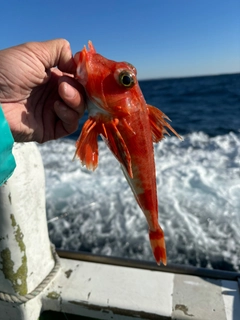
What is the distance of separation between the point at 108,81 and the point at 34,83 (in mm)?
602

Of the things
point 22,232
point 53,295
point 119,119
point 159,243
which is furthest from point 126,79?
point 53,295

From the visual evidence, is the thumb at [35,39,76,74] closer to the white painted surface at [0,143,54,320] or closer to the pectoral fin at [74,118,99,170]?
the pectoral fin at [74,118,99,170]

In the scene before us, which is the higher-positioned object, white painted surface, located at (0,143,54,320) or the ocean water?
white painted surface, located at (0,143,54,320)

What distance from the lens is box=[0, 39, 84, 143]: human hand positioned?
188 centimetres

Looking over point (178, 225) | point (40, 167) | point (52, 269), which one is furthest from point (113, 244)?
point (40, 167)

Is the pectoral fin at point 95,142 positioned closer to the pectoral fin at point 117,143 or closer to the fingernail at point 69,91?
the pectoral fin at point 117,143

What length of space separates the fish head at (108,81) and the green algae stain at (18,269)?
145cm

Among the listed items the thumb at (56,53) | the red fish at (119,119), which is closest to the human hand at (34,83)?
the thumb at (56,53)

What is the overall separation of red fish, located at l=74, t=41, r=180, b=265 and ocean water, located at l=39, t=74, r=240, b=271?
11.6 ft

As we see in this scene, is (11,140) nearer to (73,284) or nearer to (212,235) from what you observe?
(73,284)

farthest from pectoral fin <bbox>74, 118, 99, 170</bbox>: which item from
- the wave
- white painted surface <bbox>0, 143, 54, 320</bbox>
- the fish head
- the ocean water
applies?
the ocean water

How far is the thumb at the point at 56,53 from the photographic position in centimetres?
197

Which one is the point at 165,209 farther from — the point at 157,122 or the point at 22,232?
the point at 157,122

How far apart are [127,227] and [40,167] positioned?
3.33 metres
